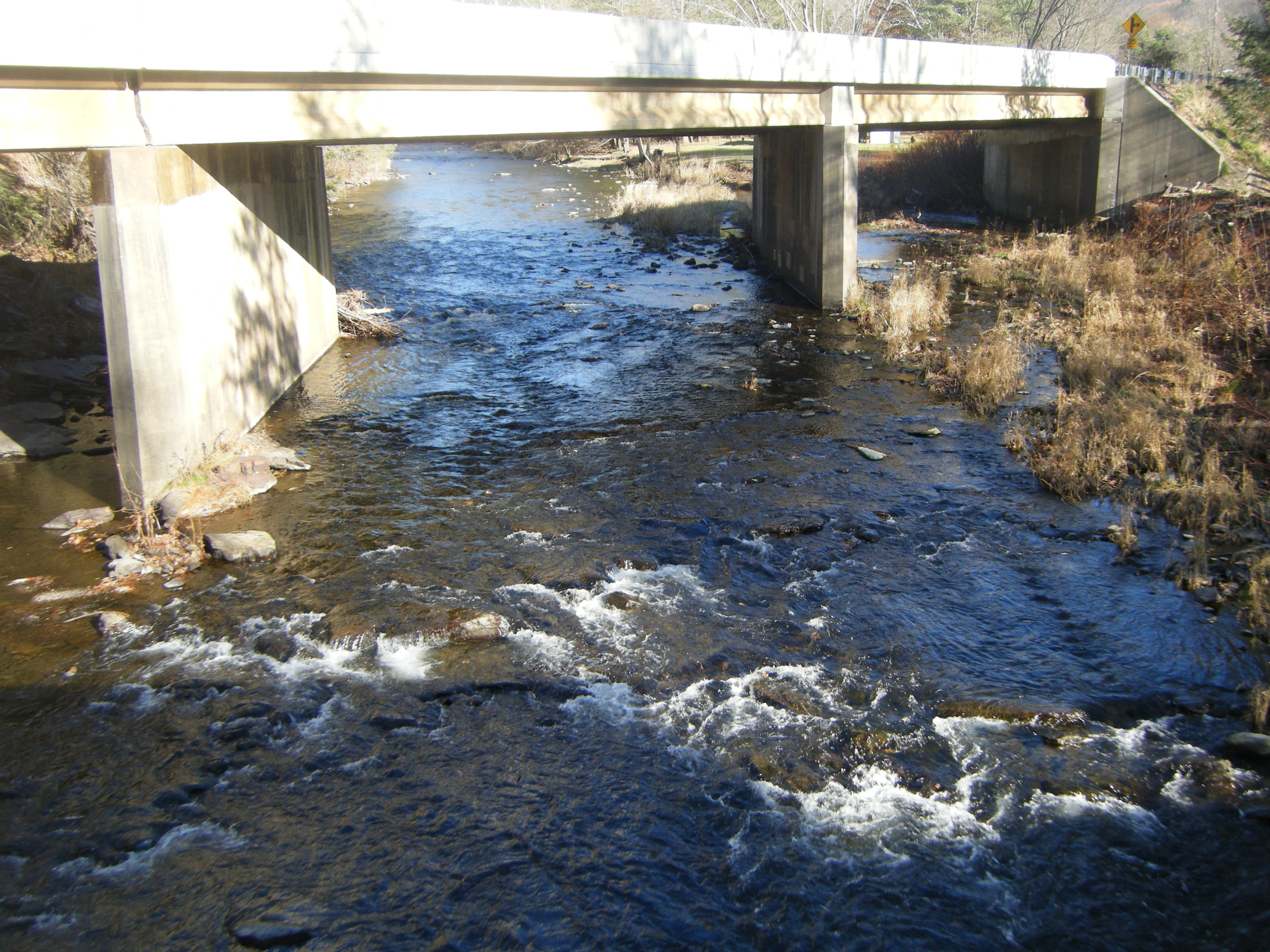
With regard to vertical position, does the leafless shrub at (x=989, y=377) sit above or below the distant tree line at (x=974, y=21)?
below

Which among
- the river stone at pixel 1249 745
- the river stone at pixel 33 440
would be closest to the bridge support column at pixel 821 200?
the river stone at pixel 1249 745

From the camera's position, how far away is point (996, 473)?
35.3 ft

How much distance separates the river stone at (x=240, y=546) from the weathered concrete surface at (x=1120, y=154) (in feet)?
74.8

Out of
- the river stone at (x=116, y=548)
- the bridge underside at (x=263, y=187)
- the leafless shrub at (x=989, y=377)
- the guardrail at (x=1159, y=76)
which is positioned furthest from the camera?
the guardrail at (x=1159, y=76)

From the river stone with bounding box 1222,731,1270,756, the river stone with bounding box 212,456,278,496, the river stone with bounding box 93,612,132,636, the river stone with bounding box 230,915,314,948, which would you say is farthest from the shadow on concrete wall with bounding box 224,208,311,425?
the river stone with bounding box 1222,731,1270,756

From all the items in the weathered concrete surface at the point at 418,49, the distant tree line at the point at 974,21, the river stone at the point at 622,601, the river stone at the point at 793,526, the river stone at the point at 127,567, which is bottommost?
the river stone at the point at 622,601

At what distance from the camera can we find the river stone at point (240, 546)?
8.77m

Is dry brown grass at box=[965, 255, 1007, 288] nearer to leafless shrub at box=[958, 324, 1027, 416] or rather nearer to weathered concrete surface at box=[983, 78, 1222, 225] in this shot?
weathered concrete surface at box=[983, 78, 1222, 225]

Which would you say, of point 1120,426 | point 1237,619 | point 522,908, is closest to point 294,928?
point 522,908

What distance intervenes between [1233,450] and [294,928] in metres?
10.7

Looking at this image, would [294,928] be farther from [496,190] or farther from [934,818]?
[496,190]

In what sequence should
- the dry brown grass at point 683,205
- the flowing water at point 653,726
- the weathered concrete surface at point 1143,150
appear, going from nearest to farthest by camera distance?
the flowing water at point 653,726
the weathered concrete surface at point 1143,150
the dry brown grass at point 683,205

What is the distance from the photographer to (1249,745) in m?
6.04

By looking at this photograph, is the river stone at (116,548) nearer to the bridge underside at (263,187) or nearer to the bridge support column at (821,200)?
the bridge underside at (263,187)
